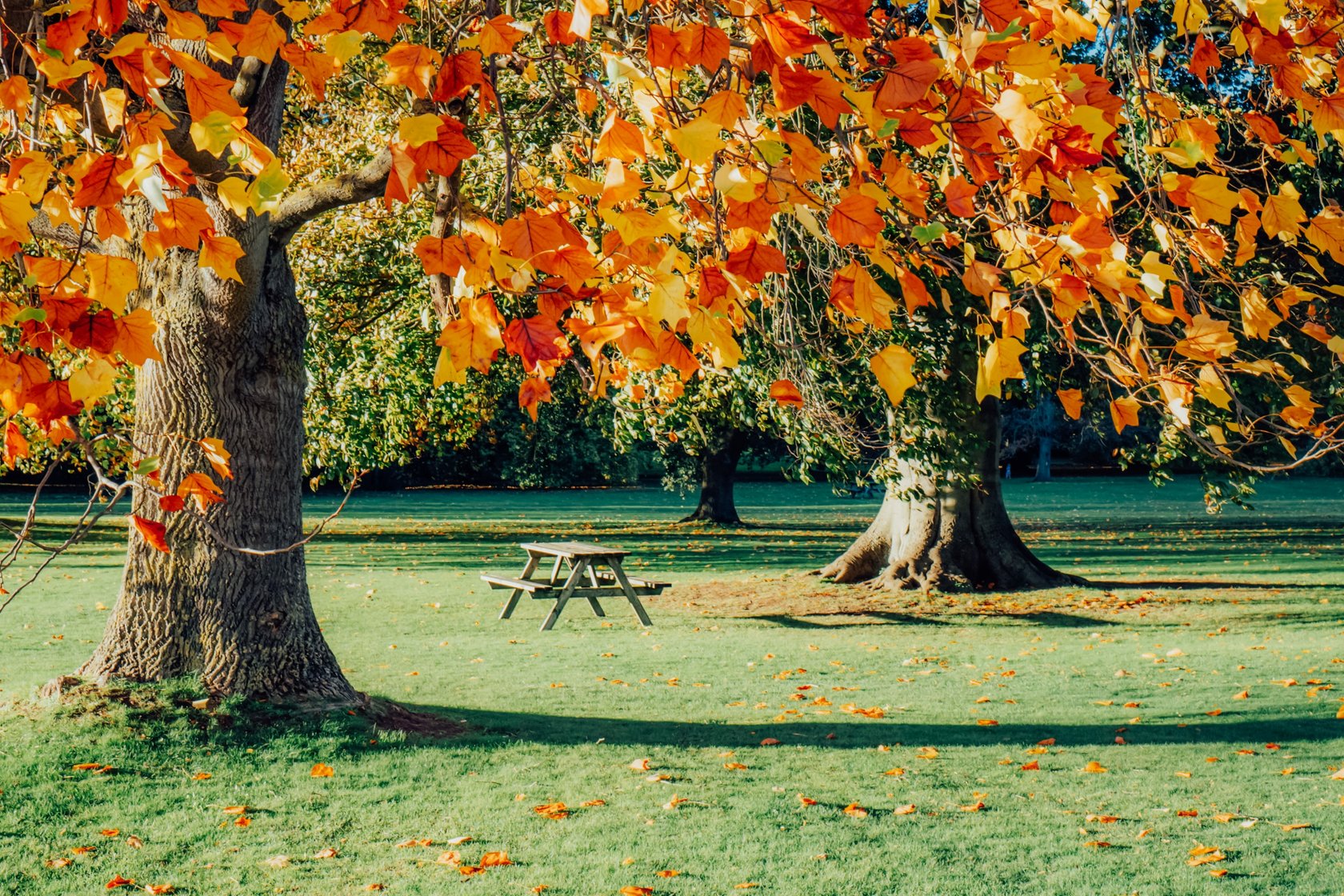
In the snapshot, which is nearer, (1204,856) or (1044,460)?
(1204,856)

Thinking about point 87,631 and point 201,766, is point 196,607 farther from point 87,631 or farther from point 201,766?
point 87,631

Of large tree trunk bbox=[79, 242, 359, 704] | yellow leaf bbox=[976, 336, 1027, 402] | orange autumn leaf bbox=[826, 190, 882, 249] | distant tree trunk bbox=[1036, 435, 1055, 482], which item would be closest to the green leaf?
orange autumn leaf bbox=[826, 190, 882, 249]

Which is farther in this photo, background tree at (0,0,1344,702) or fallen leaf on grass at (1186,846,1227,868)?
fallen leaf on grass at (1186,846,1227,868)

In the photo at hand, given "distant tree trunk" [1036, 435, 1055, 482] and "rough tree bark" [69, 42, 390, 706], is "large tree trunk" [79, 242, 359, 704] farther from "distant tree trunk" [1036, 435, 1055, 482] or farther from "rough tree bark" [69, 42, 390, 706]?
"distant tree trunk" [1036, 435, 1055, 482]

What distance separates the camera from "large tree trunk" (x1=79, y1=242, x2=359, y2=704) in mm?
6898

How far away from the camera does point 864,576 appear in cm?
1638

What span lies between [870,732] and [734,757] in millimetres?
1135

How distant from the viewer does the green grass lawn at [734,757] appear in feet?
16.2

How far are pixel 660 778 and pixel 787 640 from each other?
5.61m

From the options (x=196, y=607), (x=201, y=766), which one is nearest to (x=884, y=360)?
(x=201, y=766)

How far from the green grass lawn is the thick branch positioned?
2775 mm

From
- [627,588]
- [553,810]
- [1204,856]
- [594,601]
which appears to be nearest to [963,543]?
[594,601]

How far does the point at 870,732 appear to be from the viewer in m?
7.59

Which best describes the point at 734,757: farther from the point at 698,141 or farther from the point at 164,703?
the point at 698,141
